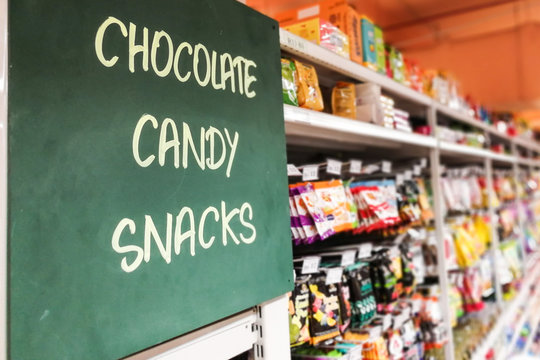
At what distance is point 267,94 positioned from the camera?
120 cm

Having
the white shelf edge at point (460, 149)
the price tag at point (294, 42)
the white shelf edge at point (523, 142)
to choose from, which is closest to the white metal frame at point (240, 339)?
the price tag at point (294, 42)

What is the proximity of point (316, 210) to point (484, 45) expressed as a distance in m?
6.39

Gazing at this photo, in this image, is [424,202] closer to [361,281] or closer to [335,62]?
[361,281]

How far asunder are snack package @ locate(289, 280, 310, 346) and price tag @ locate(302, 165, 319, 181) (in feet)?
1.28

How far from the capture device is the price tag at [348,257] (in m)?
1.69

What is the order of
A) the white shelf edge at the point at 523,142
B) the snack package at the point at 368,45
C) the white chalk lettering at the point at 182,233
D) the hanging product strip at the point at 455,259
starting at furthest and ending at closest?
the white shelf edge at the point at 523,142 → the snack package at the point at 368,45 → the hanging product strip at the point at 455,259 → the white chalk lettering at the point at 182,233

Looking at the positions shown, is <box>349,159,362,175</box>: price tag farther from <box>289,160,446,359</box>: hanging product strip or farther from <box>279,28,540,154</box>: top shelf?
<box>279,28,540,154</box>: top shelf

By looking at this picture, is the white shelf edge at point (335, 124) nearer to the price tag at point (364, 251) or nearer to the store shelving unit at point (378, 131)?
the store shelving unit at point (378, 131)

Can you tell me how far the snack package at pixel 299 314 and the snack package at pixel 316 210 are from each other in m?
0.20

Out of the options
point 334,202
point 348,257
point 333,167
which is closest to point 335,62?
point 333,167

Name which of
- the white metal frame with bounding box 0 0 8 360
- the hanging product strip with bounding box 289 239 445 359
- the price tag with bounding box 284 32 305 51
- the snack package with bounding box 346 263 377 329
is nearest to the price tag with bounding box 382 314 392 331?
the hanging product strip with bounding box 289 239 445 359

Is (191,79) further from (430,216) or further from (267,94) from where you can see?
(430,216)

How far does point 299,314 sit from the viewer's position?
1.40 meters

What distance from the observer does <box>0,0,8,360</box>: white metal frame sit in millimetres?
609
